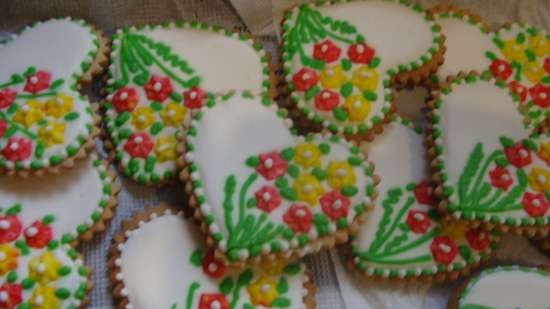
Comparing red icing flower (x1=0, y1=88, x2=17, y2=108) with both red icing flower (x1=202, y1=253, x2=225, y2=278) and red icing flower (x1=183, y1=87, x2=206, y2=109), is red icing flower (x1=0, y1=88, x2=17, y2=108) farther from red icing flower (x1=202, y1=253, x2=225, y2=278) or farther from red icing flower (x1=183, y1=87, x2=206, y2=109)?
red icing flower (x1=202, y1=253, x2=225, y2=278)

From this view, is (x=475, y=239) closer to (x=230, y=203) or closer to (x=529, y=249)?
(x=529, y=249)

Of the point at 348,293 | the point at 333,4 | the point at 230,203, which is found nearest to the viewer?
the point at 230,203

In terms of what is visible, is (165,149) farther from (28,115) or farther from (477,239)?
(477,239)

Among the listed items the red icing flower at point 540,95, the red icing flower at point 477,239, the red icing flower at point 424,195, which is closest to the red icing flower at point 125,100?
the red icing flower at point 424,195

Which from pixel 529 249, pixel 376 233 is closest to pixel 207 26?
pixel 376 233

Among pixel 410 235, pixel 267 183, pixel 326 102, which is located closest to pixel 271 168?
pixel 267 183

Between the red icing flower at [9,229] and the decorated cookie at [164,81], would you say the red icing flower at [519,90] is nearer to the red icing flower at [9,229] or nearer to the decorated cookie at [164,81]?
the decorated cookie at [164,81]
